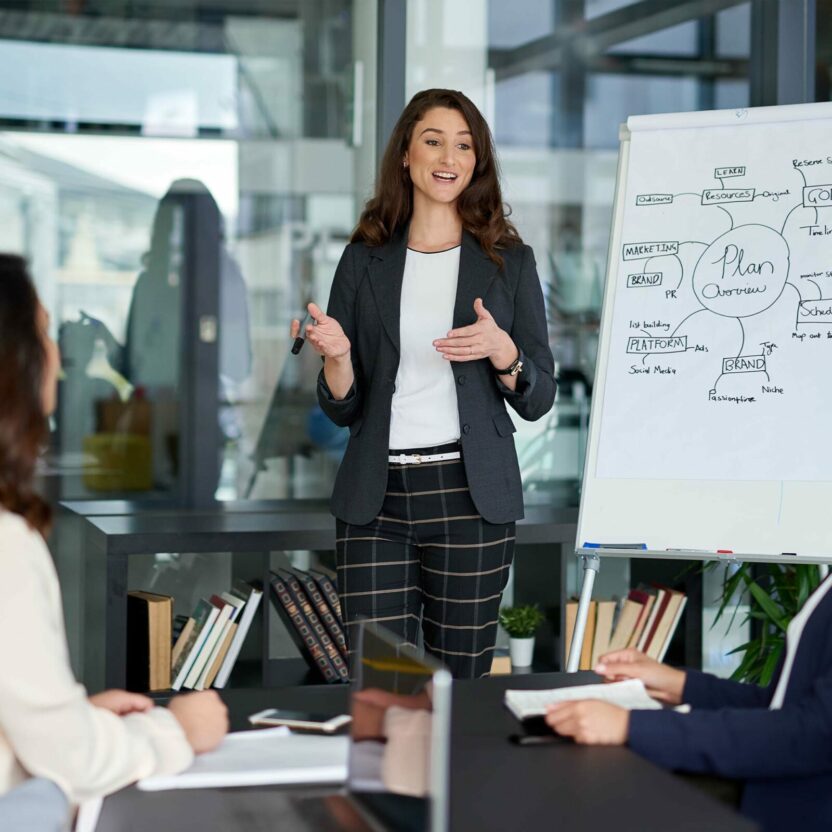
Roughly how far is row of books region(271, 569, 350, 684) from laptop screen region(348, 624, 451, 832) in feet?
7.27

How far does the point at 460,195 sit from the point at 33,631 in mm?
1490

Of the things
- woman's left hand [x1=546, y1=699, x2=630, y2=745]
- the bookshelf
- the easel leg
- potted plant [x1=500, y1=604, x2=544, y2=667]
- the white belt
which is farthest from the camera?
potted plant [x1=500, y1=604, x2=544, y2=667]

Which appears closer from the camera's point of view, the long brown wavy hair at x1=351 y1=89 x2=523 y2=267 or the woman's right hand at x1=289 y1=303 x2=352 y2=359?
the woman's right hand at x1=289 y1=303 x2=352 y2=359

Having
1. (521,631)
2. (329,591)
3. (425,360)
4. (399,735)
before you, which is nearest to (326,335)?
(425,360)

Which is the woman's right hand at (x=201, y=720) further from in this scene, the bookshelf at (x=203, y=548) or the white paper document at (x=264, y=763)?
the bookshelf at (x=203, y=548)

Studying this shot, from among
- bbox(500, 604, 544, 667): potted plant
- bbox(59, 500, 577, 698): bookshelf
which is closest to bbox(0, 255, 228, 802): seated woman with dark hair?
bbox(59, 500, 577, 698): bookshelf

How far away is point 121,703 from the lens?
1476 millimetres

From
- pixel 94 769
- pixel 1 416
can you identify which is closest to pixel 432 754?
pixel 94 769

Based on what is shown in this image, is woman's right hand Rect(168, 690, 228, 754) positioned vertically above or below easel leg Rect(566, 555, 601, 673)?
above

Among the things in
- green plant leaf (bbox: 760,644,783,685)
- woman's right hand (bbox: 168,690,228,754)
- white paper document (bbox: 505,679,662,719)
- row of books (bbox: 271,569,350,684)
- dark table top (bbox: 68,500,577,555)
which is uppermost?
woman's right hand (bbox: 168,690,228,754)

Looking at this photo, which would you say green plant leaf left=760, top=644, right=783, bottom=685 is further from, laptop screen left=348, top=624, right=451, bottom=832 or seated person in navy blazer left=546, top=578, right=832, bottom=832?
laptop screen left=348, top=624, right=451, bottom=832

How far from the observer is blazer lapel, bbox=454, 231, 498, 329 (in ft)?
7.86

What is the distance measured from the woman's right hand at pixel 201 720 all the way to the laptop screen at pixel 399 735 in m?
0.21

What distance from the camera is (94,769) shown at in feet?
4.08
